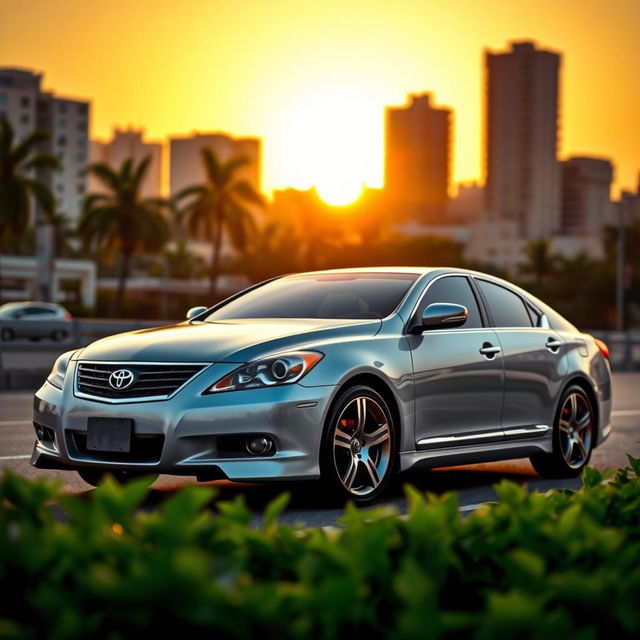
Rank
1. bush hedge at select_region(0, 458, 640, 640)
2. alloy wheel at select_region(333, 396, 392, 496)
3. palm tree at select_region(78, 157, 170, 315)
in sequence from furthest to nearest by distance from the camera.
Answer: palm tree at select_region(78, 157, 170, 315)
alloy wheel at select_region(333, 396, 392, 496)
bush hedge at select_region(0, 458, 640, 640)

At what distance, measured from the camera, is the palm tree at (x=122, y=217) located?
68125mm

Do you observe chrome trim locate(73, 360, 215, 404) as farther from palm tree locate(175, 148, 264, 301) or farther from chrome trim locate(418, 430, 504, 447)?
palm tree locate(175, 148, 264, 301)

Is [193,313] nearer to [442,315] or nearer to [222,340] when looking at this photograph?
[222,340]

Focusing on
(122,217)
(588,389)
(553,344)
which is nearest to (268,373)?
(553,344)

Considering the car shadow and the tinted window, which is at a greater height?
the car shadow

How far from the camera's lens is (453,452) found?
8109 mm

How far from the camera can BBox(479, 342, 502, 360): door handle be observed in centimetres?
849

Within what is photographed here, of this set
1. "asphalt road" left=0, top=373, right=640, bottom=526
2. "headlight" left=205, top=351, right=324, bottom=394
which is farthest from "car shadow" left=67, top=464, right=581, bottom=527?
"headlight" left=205, top=351, right=324, bottom=394

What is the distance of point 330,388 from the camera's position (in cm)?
708

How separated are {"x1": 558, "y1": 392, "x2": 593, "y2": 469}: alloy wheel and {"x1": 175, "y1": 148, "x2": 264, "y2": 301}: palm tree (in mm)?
63818

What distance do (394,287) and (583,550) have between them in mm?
5753

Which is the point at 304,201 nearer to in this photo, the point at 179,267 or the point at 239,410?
the point at 179,267

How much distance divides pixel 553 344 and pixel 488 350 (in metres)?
0.93

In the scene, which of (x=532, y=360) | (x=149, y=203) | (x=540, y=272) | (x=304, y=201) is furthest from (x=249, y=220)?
(x=532, y=360)
